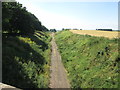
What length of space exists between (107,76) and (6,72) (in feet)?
35.8

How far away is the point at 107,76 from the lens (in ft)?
59.9

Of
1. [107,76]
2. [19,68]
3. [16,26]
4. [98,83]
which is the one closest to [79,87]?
[98,83]

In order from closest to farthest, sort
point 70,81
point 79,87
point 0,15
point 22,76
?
point 22,76 → point 79,87 → point 70,81 → point 0,15

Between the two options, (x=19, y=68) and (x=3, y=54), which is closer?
(x=19, y=68)

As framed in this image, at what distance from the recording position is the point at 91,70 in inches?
853

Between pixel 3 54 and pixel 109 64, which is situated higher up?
pixel 3 54

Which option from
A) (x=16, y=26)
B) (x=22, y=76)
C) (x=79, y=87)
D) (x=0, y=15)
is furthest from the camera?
(x=16, y=26)

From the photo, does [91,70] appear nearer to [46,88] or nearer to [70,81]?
[70,81]

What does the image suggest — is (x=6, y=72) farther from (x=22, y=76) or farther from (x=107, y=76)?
(x=107, y=76)

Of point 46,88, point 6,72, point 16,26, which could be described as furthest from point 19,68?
point 16,26

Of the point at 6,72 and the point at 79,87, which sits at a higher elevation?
the point at 6,72

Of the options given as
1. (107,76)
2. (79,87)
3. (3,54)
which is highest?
(3,54)

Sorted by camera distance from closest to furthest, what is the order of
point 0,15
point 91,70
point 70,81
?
point 70,81 → point 91,70 → point 0,15

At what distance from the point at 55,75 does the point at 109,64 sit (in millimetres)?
7337
